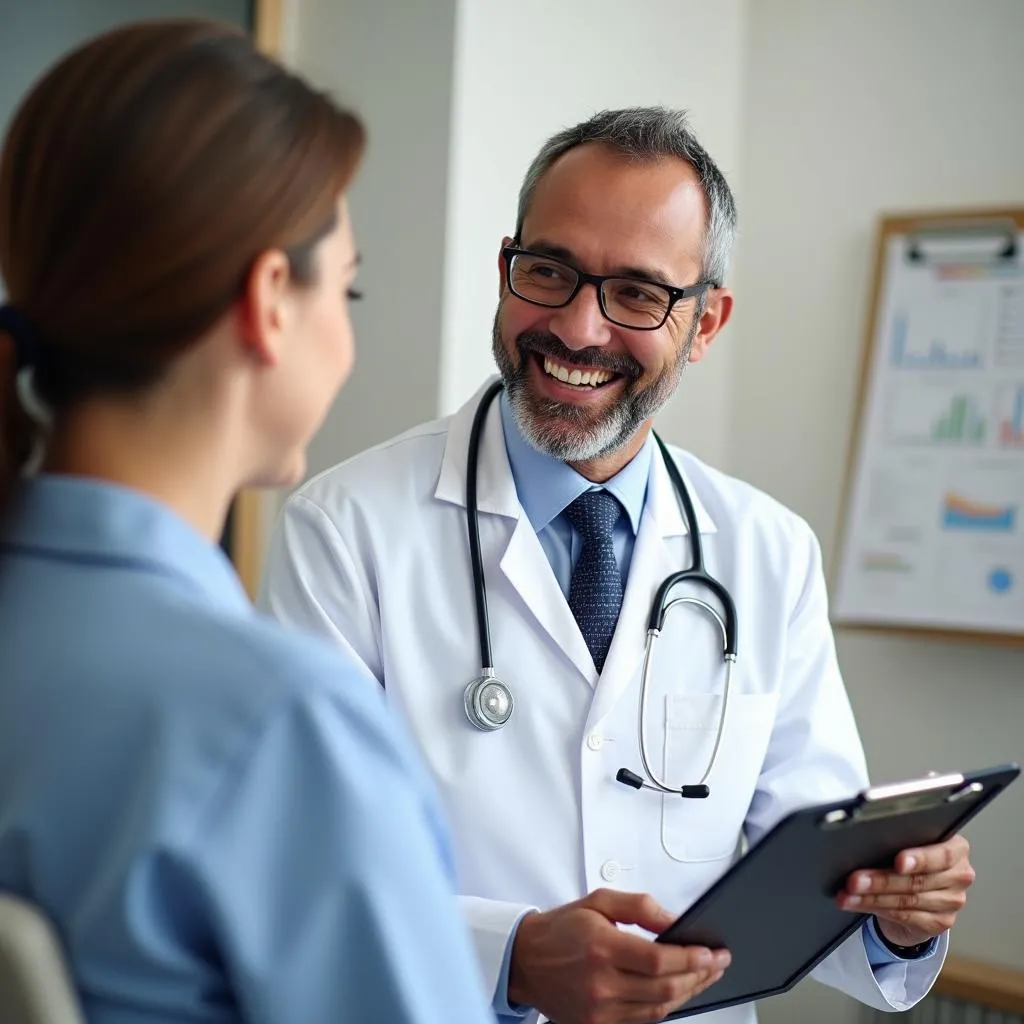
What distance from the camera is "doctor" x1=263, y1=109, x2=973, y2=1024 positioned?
142 cm

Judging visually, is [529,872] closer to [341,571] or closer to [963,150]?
[341,571]

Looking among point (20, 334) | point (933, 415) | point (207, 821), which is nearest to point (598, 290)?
point (20, 334)

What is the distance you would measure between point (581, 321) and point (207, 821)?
1.04 meters

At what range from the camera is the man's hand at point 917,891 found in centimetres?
124

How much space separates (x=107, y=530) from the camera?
710 mm

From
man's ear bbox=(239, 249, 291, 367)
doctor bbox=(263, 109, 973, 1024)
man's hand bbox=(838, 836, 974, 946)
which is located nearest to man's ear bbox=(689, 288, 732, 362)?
doctor bbox=(263, 109, 973, 1024)

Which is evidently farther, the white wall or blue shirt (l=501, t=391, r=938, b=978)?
the white wall

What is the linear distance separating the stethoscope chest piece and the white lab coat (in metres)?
0.02

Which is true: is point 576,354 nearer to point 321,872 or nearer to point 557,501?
point 557,501

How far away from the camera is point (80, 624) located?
677mm

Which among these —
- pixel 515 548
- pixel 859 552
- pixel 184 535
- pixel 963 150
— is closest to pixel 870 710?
pixel 859 552

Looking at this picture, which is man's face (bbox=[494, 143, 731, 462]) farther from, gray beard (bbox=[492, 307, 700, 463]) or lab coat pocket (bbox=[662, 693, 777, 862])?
lab coat pocket (bbox=[662, 693, 777, 862])

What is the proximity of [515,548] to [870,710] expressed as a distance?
1.45m

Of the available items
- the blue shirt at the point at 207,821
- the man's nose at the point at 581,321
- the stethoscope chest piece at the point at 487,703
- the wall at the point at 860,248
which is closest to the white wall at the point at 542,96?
the wall at the point at 860,248
